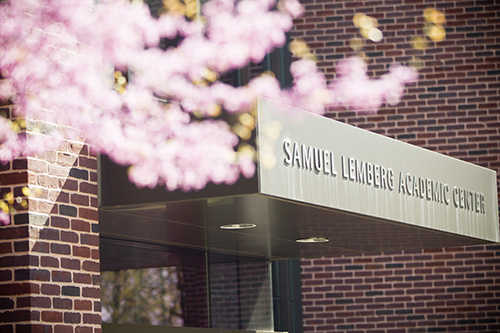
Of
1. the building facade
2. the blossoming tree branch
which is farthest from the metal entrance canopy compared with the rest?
the building facade

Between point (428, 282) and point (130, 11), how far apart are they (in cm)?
697

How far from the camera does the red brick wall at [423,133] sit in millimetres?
12695

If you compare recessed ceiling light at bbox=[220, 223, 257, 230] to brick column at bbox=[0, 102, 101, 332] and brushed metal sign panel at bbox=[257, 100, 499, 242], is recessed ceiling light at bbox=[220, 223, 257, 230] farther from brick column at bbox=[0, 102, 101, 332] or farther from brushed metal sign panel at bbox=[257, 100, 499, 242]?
brick column at bbox=[0, 102, 101, 332]

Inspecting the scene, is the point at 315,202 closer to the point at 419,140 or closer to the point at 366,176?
the point at 366,176

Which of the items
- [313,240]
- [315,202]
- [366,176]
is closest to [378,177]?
[366,176]

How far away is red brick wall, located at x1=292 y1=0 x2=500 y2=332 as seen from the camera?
500 inches

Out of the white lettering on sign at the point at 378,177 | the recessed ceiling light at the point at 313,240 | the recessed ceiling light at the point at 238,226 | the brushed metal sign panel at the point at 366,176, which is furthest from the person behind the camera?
the recessed ceiling light at the point at 313,240

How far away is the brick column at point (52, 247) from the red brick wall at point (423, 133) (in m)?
6.90

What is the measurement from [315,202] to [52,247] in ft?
6.59

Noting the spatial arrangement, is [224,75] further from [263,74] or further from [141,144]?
[141,144]

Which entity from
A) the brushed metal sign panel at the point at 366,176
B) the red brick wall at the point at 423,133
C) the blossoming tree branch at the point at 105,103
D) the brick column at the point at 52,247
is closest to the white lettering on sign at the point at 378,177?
the brushed metal sign panel at the point at 366,176

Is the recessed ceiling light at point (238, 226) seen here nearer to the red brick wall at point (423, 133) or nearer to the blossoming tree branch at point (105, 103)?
the blossoming tree branch at point (105, 103)

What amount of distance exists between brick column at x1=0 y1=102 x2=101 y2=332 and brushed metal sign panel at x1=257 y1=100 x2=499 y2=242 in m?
1.18

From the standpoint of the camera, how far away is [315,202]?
689cm
